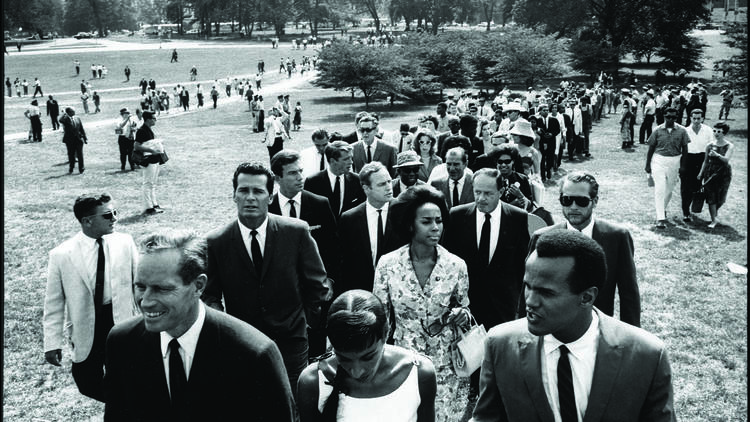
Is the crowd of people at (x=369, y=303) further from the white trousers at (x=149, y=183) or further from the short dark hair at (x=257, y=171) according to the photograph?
the white trousers at (x=149, y=183)

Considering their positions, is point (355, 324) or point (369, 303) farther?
point (369, 303)

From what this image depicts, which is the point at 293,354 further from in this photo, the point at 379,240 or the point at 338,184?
the point at 338,184

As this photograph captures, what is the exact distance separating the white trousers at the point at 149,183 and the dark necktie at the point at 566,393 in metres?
12.3

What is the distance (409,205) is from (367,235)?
1.23 metres

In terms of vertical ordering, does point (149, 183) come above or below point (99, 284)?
below

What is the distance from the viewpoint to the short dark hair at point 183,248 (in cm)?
296

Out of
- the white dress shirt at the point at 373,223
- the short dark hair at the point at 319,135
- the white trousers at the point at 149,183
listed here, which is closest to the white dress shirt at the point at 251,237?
the white dress shirt at the point at 373,223

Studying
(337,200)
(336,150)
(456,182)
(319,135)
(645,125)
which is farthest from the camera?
(645,125)

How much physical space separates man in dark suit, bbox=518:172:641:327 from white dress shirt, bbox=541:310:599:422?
2.11 m

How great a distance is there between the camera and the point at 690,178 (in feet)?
41.3

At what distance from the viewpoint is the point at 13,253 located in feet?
36.9

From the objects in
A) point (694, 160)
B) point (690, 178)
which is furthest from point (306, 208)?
point (694, 160)

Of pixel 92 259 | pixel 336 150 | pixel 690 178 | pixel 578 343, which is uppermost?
pixel 336 150

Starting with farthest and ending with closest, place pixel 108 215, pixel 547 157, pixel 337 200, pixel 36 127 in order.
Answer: pixel 36 127, pixel 547 157, pixel 337 200, pixel 108 215
